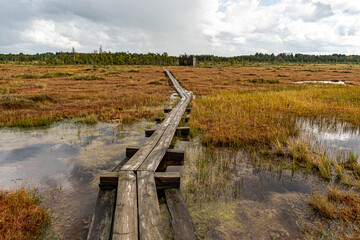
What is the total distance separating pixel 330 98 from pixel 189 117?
9870mm

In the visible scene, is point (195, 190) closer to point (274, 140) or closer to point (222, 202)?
point (222, 202)

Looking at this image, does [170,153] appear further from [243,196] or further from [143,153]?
[243,196]

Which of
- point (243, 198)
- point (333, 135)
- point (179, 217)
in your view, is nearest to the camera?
point (179, 217)

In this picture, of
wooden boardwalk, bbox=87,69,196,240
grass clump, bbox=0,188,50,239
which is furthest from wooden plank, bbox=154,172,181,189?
grass clump, bbox=0,188,50,239

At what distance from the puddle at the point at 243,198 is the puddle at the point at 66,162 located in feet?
5.92

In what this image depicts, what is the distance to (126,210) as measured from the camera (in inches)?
114

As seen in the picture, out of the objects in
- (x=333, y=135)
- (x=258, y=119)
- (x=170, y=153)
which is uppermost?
(x=258, y=119)

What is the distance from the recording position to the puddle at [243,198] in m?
3.21

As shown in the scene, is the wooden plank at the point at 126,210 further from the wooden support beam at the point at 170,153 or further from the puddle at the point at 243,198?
the wooden support beam at the point at 170,153

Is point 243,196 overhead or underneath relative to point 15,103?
underneath

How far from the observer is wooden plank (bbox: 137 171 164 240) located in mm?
2545

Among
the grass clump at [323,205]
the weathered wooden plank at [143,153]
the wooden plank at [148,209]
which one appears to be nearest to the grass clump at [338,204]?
the grass clump at [323,205]

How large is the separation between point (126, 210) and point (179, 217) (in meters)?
0.78

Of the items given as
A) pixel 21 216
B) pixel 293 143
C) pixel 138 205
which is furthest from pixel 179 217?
pixel 293 143
